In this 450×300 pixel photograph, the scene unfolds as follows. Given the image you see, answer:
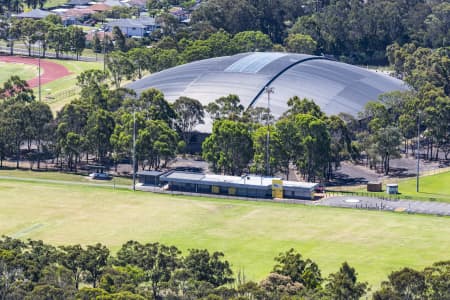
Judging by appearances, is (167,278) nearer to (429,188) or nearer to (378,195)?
(378,195)

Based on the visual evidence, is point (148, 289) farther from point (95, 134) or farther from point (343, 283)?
point (95, 134)

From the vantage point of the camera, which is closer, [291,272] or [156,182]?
[291,272]

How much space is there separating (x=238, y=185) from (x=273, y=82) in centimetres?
3969

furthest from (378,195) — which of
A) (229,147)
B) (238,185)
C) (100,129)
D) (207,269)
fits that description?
(207,269)

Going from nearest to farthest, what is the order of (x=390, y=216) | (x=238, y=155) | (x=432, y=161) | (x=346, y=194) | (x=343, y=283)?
(x=343, y=283) → (x=390, y=216) → (x=346, y=194) → (x=238, y=155) → (x=432, y=161)

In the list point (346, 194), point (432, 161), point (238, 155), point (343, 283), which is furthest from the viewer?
point (432, 161)

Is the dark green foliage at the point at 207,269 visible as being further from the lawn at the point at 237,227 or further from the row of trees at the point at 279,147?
the row of trees at the point at 279,147

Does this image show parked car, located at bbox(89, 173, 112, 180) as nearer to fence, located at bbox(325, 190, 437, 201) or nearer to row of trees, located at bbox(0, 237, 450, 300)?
fence, located at bbox(325, 190, 437, 201)

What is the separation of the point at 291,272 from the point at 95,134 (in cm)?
7104

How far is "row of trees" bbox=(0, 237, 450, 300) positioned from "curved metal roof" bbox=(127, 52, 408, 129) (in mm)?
73709

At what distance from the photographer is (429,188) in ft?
507

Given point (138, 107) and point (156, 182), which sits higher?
point (138, 107)

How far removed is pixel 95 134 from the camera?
165 meters

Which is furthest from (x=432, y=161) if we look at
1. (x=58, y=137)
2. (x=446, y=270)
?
(x=446, y=270)
